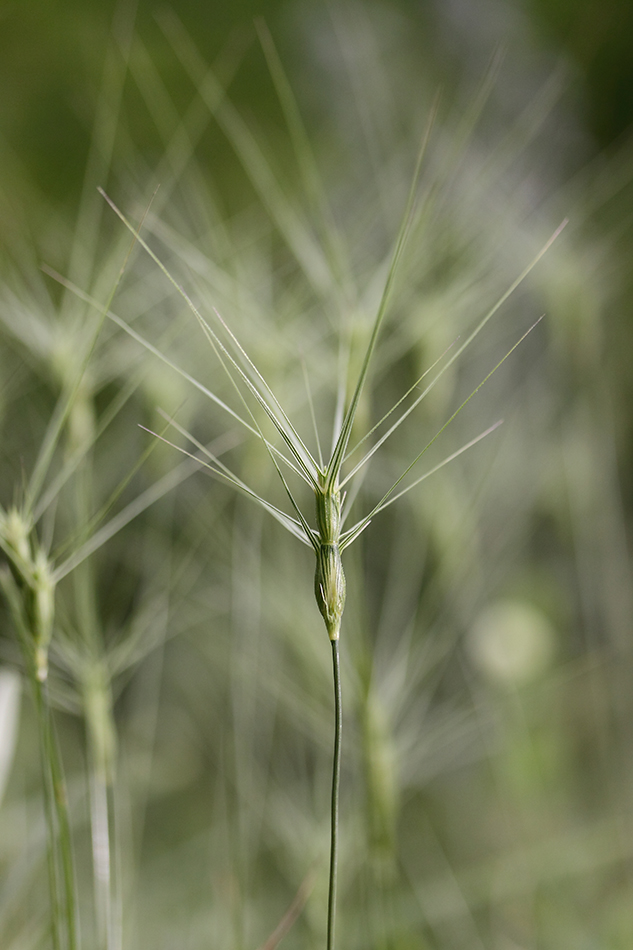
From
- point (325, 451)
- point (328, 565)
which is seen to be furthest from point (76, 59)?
point (328, 565)

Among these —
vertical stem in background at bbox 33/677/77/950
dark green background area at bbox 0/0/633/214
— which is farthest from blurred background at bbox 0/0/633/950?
vertical stem in background at bbox 33/677/77/950

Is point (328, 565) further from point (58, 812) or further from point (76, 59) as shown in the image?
point (76, 59)

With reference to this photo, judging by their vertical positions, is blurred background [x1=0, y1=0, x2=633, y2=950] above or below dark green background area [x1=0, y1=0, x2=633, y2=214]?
below

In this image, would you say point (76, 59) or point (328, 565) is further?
point (76, 59)

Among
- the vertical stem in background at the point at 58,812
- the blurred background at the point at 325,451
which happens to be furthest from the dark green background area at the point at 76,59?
the vertical stem in background at the point at 58,812

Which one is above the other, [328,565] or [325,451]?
[325,451]

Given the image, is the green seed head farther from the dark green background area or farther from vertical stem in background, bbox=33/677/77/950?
the dark green background area

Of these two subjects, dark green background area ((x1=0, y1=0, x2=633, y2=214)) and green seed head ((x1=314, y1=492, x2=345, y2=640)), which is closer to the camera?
green seed head ((x1=314, y1=492, x2=345, y2=640))

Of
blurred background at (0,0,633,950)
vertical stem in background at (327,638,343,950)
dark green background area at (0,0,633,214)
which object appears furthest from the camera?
dark green background area at (0,0,633,214)

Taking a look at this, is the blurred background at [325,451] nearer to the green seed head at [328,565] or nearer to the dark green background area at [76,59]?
the dark green background area at [76,59]
